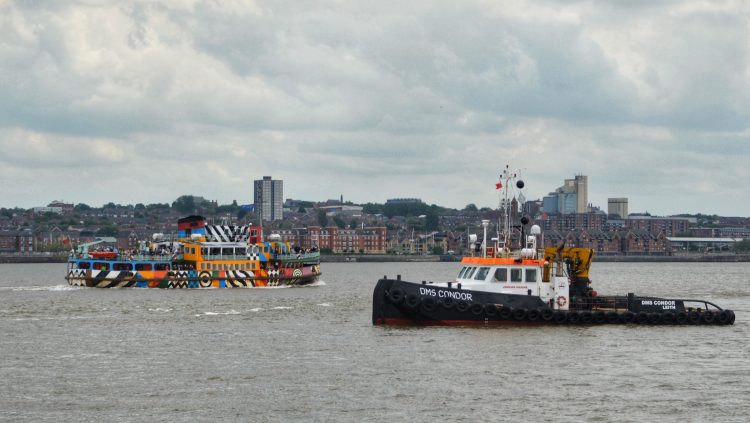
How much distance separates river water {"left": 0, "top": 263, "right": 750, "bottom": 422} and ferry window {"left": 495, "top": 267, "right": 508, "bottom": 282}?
276 cm

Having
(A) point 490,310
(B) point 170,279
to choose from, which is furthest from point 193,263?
(A) point 490,310

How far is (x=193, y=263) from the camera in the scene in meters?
90.8

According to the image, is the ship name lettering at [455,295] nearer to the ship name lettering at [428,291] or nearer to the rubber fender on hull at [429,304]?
the ship name lettering at [428,291]

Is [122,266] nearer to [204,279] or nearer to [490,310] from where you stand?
[204,279]

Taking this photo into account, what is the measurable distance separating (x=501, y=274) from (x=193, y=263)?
44.8 meters

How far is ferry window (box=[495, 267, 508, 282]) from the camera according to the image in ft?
166

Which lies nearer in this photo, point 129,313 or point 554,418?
point 554,418

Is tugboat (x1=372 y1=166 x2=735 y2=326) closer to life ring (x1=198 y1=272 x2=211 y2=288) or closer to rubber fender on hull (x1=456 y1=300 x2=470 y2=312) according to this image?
rubber fender on hull (x1=456 y1=300 x2=470 y2=312)

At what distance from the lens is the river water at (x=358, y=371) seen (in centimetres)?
3338

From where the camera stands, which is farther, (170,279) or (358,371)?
(170,279)

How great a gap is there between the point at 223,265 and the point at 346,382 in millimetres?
54697

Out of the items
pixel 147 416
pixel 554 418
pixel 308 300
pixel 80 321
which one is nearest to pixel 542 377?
pixel 554 418

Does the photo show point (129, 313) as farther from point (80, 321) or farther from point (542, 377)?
point (542, 377)

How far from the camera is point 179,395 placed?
35719 mm
